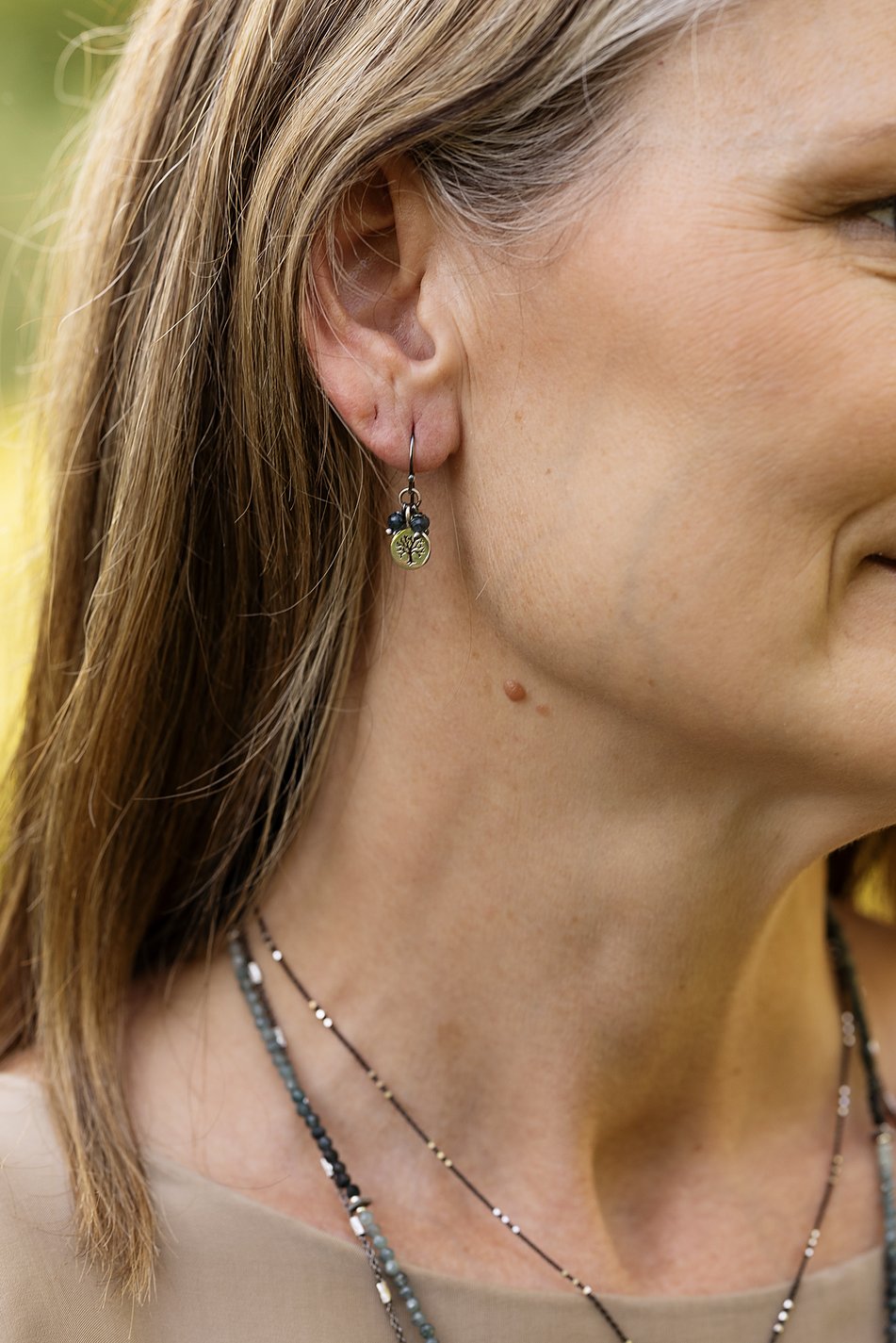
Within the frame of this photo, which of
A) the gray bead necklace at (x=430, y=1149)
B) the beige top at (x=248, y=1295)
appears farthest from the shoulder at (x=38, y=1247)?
the gray bead necklace at (x=430, y=1149)

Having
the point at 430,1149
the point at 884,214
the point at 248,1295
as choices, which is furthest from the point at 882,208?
the point at 248,1295

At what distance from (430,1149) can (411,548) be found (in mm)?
676

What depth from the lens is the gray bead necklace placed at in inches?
65.6

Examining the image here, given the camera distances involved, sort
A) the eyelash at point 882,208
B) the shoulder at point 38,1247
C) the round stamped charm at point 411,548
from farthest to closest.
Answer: the round stamped charm at point 411,548, the shoulder at point 38,1247, the eyelash at point 882,208

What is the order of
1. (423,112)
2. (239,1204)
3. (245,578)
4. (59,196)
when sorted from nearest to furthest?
(423,112) < (239,1204) < (245,578) < (59,196)

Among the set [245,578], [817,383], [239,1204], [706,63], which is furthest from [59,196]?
[239,1204]

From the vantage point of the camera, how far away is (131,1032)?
1865 millimetres

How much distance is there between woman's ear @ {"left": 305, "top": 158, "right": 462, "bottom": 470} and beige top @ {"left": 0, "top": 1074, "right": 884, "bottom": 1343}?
2.69 feet

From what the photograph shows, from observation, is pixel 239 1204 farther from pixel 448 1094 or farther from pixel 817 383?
pixel 817 383

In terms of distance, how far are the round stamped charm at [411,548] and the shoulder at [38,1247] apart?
72 cm

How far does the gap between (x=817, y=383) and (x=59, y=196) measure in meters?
1.17

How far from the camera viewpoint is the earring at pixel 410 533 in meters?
1.66

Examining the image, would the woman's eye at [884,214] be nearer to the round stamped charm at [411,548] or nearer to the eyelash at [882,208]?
the eyelash at [882,208]

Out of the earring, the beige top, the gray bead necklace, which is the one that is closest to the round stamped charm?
the earring
